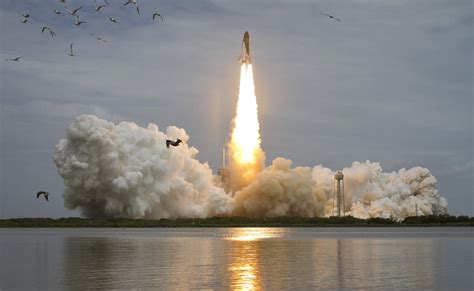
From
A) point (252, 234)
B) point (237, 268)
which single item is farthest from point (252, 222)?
point (237, 268)

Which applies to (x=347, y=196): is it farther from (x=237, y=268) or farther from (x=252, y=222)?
(x=237, y=268)

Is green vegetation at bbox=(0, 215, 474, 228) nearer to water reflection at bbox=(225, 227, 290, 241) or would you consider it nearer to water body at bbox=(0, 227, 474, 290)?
water reflection at bbox=(225, 227, 290, 241)

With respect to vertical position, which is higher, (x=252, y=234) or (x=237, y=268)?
(x=252, y=234)

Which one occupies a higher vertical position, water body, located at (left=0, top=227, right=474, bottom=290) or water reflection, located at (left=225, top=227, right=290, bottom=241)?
water reflection, located at (left=225, top=227, right=290, bottom=241)

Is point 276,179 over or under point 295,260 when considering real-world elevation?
over

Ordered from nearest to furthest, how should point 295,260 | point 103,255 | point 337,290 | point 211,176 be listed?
point 337,290 < point 295,260 < point 103,255 < point 211,176

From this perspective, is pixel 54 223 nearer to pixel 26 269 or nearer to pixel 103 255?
pixel 103 255

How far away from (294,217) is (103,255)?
84.6 m

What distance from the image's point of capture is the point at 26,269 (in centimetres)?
5275

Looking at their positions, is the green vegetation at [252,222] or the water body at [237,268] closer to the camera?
the water body at [237,268]

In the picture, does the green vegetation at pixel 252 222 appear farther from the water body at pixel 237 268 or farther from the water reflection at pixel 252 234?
the water body at pixel 237 268

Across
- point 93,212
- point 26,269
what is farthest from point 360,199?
point 26,269

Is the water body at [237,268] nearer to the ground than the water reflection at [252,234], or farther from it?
nearer to the ground

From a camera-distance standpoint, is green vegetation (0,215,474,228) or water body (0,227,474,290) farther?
Result: green vegetation (0,215,474,228)
